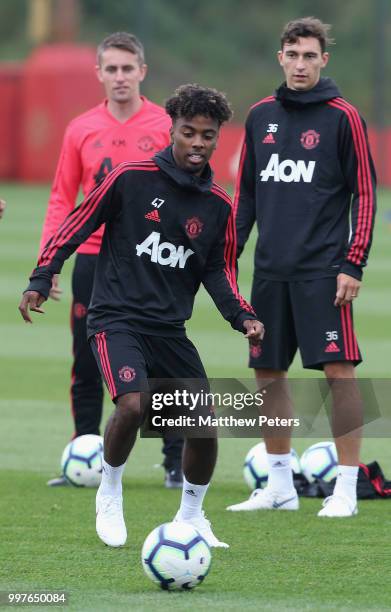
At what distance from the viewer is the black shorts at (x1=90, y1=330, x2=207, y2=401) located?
609 cm

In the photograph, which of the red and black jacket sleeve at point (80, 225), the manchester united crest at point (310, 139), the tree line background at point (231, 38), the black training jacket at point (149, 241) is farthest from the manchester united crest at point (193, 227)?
the tree line background at point (231, 38)

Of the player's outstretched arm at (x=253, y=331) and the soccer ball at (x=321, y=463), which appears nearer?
the player's outstretched arm at (x=253, y=331)

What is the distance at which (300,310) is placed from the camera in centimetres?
721

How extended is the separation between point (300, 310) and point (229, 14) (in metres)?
53.1

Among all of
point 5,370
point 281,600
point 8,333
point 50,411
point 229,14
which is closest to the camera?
point 281,600

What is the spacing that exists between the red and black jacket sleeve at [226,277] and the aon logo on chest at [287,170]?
0.85m

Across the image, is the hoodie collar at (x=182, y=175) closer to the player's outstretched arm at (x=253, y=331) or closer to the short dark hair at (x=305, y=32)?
the player's outstretched arm at (x=253, y=331)

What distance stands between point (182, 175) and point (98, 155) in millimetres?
1930

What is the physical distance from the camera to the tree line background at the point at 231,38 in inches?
2092

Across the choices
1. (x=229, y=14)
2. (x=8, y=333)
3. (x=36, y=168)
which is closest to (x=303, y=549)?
(x=8, y=333)

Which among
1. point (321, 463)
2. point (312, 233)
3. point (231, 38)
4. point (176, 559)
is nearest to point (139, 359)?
point (176, 559)

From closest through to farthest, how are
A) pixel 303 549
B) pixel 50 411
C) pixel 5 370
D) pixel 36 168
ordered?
1. pixel 303 549
2. pixel 50 411
3. pixel 5 370
4. pixel 36 168

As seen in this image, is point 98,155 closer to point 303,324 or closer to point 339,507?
point 303,324

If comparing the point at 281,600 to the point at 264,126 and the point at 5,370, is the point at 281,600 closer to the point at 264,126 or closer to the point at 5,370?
the point at 264,126
